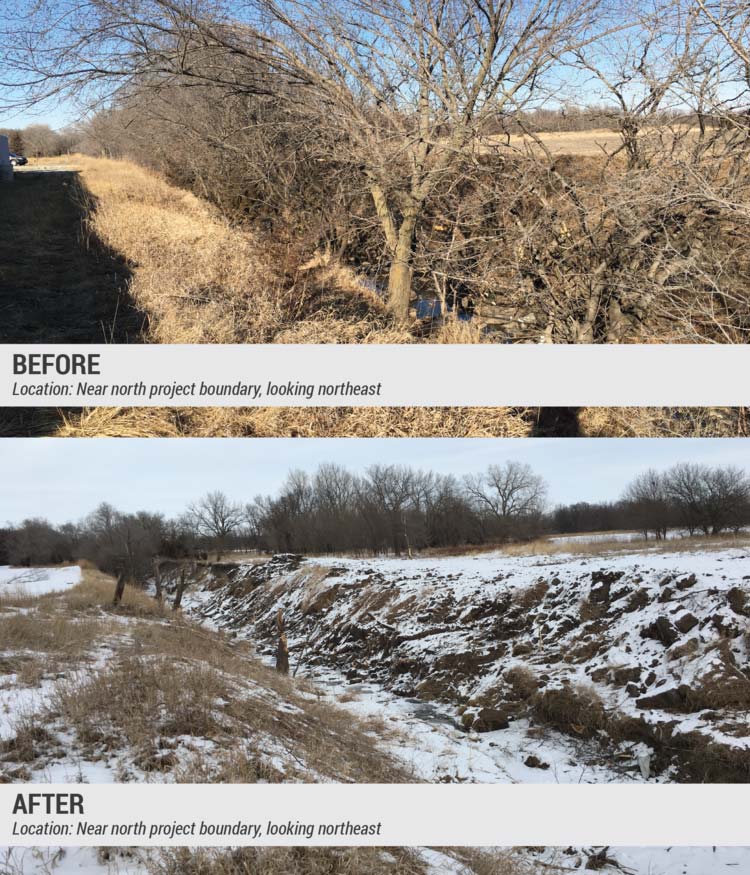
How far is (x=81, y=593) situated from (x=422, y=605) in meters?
1.96

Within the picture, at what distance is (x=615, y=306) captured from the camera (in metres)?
7.11

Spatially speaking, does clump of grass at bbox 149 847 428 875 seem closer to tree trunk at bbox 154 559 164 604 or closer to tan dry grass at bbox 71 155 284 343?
tree trunk at bbox 154 559 164 604

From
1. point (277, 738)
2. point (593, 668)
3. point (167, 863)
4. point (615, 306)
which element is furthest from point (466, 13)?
point (167, 863)

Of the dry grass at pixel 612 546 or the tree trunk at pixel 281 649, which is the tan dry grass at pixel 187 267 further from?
the dry grass at pixel 612 546

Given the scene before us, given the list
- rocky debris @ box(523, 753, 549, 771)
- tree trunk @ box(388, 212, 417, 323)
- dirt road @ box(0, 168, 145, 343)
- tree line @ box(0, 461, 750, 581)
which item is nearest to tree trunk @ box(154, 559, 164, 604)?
tree line @ box(0, 461, 750, 581)

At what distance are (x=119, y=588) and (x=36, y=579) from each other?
0.45m

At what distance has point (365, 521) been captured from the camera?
333 centimetres

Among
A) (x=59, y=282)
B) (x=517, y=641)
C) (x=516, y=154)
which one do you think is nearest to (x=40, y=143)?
(x=59, y=282)

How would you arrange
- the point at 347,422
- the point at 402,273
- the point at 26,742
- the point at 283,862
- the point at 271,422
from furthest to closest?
the point at 402,273 < the point at 347,422 < the point at 271,422 < the point at 26,742 < the point at 283,862

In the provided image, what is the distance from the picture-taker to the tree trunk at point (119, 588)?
3.53 m

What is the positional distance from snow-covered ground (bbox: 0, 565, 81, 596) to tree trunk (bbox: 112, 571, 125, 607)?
233mm

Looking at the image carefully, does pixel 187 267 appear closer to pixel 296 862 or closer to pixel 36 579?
pixel 36 579

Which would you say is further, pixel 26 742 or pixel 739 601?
pixel 739 601

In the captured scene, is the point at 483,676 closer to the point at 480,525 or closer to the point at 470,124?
the point at 480,525
